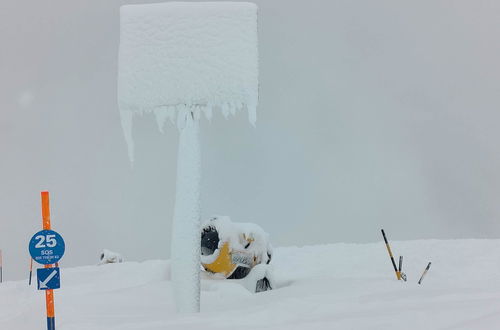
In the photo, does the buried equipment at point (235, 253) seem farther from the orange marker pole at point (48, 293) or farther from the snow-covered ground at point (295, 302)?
the orange marker pole at point (48, 293)

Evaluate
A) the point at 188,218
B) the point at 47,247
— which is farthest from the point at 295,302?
the point at 47,247

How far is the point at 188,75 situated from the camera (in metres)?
9.43

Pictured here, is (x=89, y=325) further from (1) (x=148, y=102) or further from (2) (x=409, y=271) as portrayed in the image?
(2) (x=409, y=271)

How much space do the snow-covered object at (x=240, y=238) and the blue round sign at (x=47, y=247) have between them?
5985 millimetres

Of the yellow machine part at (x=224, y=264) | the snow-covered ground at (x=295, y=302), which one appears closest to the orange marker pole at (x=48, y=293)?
the snow-covered ground at (x=295, y=302)

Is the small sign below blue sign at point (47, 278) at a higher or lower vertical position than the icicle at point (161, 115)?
lower

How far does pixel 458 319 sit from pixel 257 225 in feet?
24.8

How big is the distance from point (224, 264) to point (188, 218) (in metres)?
4.32

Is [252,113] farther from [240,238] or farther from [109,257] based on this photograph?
[109,257]

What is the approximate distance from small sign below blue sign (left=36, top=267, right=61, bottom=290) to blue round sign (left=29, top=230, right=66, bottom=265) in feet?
0.37

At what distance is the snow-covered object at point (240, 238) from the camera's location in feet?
43.9

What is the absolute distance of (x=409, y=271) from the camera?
57.7 ft

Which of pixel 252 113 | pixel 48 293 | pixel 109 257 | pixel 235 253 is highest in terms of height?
pixel 252 113

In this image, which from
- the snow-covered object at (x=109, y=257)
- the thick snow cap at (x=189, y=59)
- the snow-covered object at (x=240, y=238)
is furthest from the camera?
the snow-covered object at (x=109, y=257)
